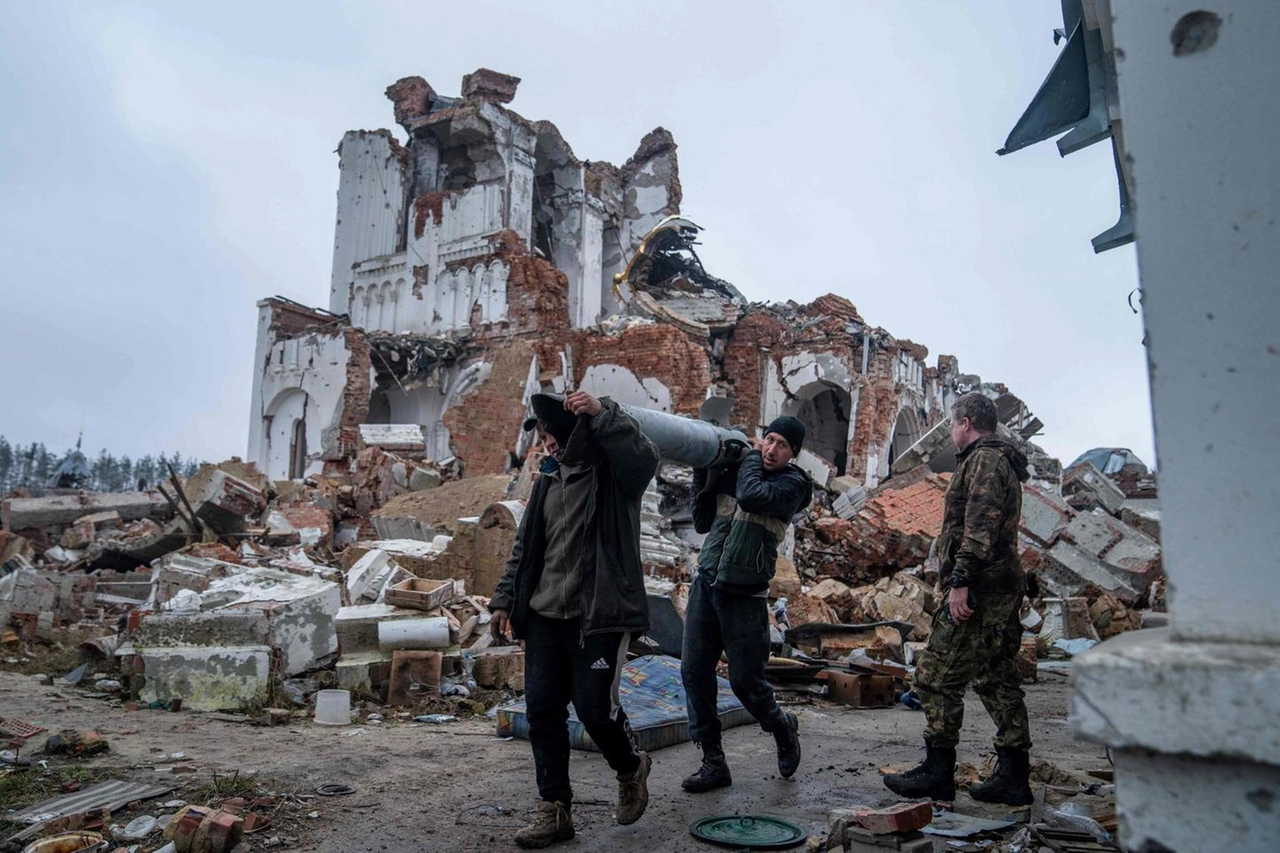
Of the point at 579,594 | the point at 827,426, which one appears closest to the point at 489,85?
the point at 827,426

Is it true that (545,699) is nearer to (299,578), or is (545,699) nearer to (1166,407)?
(1166,407)

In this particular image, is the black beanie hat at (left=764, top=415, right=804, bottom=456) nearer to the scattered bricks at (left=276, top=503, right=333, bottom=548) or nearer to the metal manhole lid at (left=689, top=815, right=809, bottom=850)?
the metal manhole lid at (left=689, top=815, right=809, bottom=850)

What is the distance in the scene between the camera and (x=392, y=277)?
24609mm

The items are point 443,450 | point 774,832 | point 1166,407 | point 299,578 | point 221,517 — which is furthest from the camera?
point 443,450

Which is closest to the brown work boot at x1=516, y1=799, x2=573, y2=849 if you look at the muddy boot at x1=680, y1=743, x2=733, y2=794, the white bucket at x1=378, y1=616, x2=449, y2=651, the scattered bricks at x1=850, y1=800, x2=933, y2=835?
the muddy boot at x1=680, y1=743, x2=733, y2=794

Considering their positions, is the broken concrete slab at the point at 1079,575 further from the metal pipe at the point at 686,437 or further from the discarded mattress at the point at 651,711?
the metal pipe at the point at 686,437

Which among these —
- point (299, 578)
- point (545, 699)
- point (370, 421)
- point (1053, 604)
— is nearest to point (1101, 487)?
point (1053, 604)

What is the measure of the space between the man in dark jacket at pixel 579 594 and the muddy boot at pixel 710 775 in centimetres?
56

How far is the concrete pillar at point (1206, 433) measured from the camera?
113 cm

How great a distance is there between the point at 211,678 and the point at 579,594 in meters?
3.72

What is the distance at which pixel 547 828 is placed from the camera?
3.26 meters

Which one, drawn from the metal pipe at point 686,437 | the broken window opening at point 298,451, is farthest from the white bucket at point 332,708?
the broken window opening at point 298,451

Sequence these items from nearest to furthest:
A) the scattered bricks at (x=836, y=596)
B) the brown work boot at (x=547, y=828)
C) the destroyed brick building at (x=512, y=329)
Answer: the brown work boot at (x=547, y=828)
the scattered bricks at (x=836, y=596)
the destroyed brick building at (x=512, y=329)

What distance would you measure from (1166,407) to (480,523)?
7953 mm
